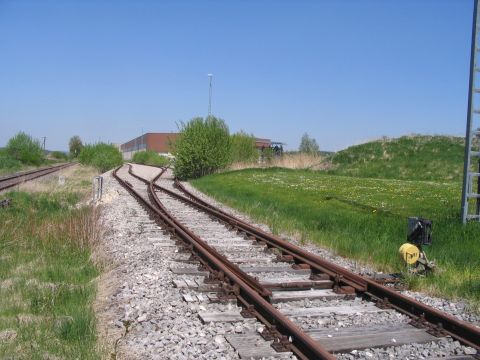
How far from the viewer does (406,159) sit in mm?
37000

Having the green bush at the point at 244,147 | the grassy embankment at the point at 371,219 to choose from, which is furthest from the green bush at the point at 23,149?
the grassy embankment at the point at 371,219

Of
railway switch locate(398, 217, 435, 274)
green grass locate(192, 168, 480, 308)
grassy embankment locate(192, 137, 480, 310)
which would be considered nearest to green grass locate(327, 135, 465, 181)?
grassy embankment locate(192, 137, 480, 310)

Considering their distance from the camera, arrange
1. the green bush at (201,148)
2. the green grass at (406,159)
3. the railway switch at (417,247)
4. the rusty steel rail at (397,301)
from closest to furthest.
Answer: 1. the rusty steel rail at (397,301)
2. the railway switch at (417,247)
3. the green grass at (406,159)
4. the green bush at (201,148)

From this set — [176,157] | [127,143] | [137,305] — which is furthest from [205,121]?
[127,143]

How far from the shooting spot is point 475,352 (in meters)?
4.69

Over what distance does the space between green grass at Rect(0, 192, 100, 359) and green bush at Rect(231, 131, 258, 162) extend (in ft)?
107

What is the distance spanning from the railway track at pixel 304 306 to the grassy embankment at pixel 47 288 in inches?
49.9

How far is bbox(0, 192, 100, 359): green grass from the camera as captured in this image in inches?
187

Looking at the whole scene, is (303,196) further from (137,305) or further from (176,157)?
(176,157)

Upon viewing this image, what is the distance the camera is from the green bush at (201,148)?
1387 inches

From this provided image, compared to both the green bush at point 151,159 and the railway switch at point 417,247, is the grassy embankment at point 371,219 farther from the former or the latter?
the green bush at point 151,159

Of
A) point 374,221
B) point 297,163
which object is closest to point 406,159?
point 297,163

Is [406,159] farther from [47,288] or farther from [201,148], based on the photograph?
[47,288]

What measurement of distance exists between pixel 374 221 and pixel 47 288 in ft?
26.7
